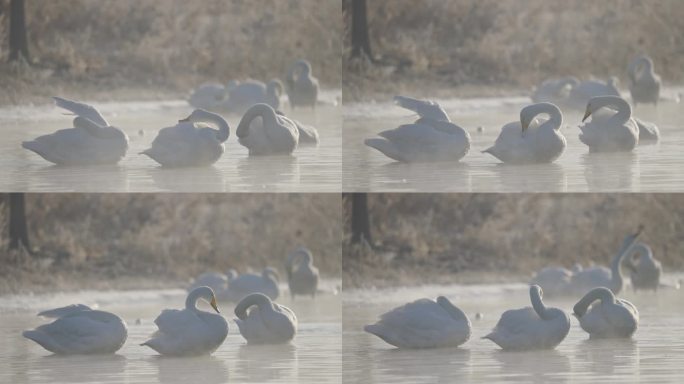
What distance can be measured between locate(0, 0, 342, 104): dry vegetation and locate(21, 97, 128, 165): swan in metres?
3.98

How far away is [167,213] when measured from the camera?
12.1 m

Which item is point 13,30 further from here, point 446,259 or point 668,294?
point 668,294

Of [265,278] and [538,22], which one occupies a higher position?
[538,22]

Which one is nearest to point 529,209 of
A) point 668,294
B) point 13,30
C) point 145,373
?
point 668,294

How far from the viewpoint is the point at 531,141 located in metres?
7.69

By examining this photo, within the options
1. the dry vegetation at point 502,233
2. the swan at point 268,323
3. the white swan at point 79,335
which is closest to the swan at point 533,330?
the swan at point 268,323

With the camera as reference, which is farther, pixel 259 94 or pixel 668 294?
pixel 259 94

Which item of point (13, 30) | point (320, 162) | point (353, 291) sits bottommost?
point (353, 291)

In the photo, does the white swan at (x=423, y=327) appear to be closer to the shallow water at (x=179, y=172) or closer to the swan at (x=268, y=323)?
the swan at (x=268, y=323)

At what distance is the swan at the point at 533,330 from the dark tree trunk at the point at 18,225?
4.90m

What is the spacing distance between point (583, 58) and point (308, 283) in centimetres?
370

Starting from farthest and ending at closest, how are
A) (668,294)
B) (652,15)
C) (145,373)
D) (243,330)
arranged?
(652,15)
(668,294)
(243,330)
(145,373)

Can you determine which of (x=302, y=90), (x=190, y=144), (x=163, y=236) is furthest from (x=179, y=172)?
(x=163, y=236)

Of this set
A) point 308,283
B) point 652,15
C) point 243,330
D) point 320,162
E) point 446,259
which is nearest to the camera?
point 243,330
